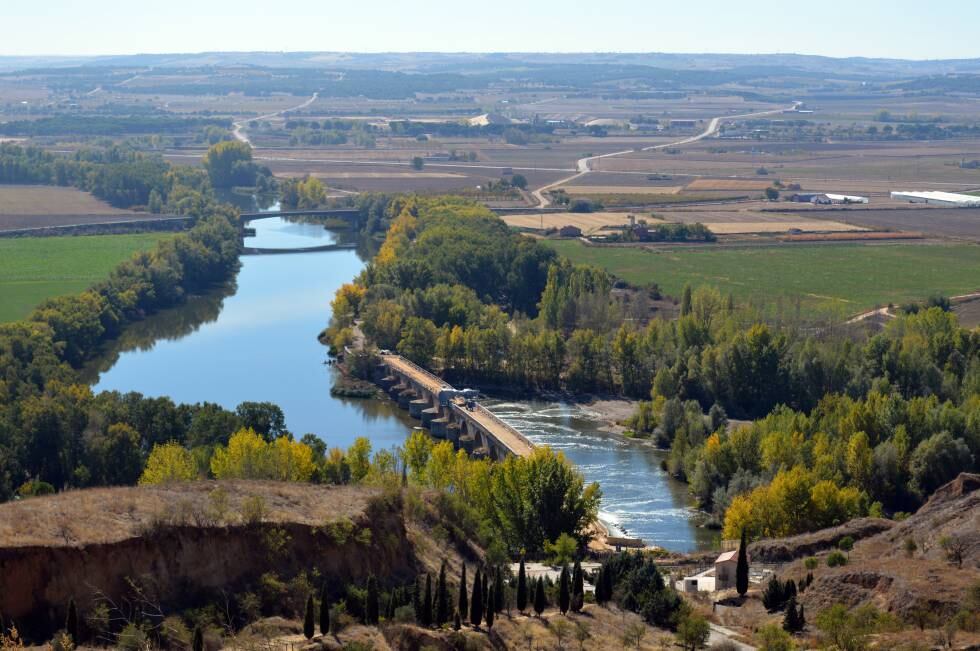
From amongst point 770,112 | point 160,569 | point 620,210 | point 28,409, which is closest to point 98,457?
point 28,409

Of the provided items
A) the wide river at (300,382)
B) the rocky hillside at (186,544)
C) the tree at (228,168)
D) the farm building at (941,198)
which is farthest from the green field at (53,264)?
the farm building at (941,198)

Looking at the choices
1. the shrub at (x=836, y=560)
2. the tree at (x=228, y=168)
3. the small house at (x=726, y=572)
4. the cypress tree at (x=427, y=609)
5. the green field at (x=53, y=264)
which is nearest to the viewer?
the cypress tree at (x=427, y=609)

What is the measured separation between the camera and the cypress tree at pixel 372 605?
24344 mm

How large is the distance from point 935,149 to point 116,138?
72.4m

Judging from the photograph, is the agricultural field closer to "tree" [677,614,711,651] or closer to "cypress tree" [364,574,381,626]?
"cypress tree" [364,574,381,626]

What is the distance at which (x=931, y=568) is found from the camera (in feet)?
91.5

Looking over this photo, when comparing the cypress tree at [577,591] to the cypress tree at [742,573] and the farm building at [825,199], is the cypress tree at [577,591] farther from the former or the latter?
the farm building at [825,199]

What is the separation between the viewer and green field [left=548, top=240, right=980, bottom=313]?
68.4m

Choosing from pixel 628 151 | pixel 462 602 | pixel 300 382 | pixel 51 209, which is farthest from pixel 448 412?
pixel 628 151

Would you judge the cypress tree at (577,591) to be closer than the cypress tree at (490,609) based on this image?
No

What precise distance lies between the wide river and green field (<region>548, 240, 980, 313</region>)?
45.7ft

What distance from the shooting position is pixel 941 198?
344ft

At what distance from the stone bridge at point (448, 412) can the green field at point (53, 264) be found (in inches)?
639

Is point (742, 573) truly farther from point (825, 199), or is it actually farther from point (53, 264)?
point (825, 199)
